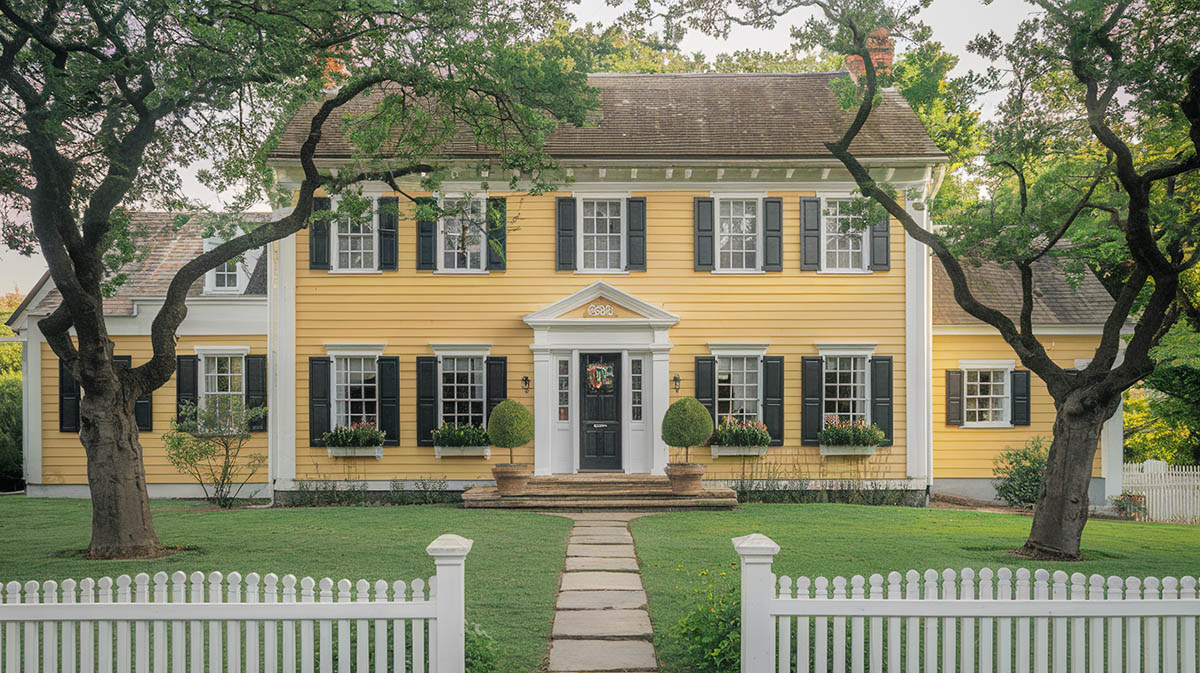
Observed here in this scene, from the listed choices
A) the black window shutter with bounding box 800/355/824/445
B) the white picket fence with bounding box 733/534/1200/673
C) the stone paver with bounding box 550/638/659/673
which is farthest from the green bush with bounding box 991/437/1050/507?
the stone paver with bounding box 550/638/659/673

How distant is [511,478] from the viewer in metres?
15.5

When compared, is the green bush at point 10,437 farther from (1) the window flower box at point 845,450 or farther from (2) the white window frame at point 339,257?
(1) the window flower box at point 845,450

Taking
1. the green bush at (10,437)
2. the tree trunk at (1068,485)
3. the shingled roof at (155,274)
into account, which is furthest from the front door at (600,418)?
the green bush at (10,437)

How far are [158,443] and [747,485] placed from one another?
1067cm

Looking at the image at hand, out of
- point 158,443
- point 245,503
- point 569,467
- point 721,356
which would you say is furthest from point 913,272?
point 158,443

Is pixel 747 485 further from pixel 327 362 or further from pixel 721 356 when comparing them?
pixel 327 362

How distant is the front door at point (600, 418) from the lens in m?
16.7

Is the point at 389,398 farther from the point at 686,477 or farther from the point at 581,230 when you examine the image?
the point at 686,477

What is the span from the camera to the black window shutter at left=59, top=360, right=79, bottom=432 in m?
17.7

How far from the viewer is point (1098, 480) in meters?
18.0

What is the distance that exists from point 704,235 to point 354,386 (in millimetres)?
6575

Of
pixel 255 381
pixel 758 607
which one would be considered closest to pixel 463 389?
pixel 255 381

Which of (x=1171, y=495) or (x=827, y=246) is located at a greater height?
(x=827, y=246)

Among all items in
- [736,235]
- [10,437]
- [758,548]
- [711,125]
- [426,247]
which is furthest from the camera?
[10,437]
